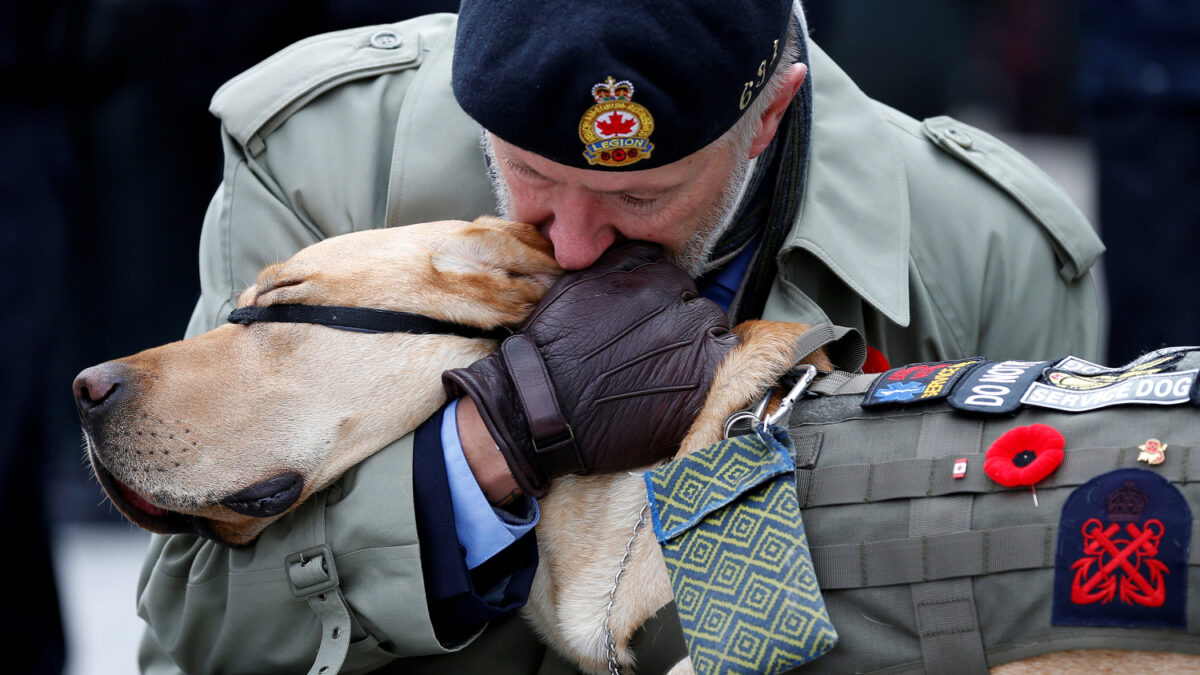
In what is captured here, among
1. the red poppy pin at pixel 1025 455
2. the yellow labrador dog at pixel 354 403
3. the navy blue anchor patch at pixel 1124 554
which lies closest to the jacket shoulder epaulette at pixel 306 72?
the yellow labrador dog at pixel 354 403

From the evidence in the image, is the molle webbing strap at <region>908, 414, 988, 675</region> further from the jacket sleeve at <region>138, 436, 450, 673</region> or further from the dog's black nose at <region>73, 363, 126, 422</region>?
the dog's black nose at <region>73, 363, 126, 422</region>

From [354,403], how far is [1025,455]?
39.4 inches

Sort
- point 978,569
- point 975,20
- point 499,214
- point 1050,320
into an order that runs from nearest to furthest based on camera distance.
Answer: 1. point 978,569
2. point 499,214
3. point 1050,320
4. point 975,20

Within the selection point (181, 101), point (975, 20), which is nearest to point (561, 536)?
point (181, 101)

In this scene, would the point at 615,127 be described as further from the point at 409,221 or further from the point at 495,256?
the point at 409,221

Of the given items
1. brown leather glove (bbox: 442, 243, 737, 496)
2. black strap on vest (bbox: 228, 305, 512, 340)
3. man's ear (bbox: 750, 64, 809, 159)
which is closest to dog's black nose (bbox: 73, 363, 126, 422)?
black strap on vest (bbox: 228, 305, 512, 340)

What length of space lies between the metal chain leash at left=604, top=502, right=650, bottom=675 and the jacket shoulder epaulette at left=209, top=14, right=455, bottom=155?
109 cm

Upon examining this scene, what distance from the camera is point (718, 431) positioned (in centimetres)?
181

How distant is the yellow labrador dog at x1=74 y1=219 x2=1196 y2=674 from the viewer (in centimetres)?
180

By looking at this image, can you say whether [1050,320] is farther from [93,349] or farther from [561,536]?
[93,349]

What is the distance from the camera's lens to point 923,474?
1.61 metres

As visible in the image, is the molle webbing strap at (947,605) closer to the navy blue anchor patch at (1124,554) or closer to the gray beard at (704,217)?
the navy blue anchor patch at (1124,554)

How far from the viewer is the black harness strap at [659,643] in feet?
5.79

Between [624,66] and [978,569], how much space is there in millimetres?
859
